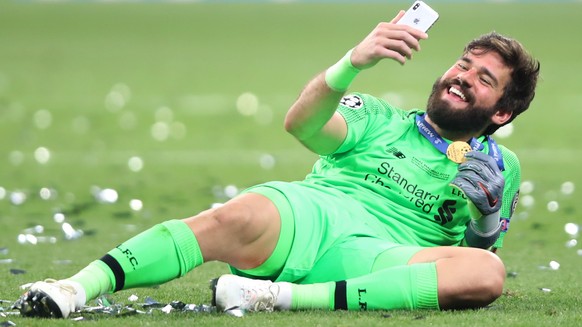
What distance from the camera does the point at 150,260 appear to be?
15.1 feet

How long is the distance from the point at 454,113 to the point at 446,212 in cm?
41

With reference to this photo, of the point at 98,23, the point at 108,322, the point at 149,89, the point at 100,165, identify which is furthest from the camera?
the point at 98,23

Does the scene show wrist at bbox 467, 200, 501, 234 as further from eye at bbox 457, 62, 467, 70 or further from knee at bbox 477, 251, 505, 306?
eye at bbox 457, 62, 467, 70

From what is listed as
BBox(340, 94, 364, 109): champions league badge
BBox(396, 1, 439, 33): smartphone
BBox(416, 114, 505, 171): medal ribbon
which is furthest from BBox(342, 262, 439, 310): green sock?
BBox(396, 1, 439, 33): smartphone

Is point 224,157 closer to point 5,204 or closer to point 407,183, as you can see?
point 5,204

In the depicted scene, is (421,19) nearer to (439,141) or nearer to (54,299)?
(439,141)

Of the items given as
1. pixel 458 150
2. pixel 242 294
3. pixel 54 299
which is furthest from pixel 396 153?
pixel 54 299

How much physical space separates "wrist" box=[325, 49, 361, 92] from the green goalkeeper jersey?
32 centimetres

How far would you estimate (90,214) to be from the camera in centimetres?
882

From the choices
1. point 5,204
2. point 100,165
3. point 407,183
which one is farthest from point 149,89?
point 407,183

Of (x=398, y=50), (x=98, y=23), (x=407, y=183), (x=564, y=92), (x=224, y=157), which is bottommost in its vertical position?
(x=407, y=183)

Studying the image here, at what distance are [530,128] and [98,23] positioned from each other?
58.0ft

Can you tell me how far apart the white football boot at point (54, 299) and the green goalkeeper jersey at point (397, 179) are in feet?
4.09

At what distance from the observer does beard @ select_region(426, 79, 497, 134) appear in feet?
17.1
